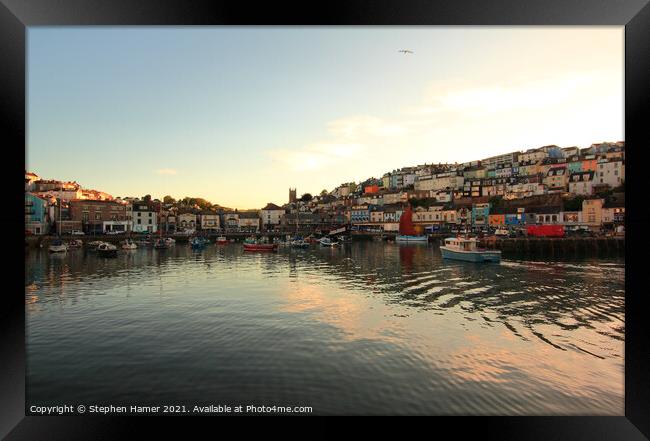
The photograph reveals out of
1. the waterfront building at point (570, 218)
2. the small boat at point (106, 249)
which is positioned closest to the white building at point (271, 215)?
the small boat at point (106, 249)

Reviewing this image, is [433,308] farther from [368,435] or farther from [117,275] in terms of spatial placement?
[117,275]

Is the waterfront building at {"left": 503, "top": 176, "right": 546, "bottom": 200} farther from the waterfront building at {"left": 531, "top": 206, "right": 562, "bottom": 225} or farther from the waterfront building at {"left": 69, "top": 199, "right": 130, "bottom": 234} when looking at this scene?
the waterfront building at {"left": 69, "top": 199, "right": 130, "bottom": 234}

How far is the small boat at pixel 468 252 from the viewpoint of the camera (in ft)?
76.7

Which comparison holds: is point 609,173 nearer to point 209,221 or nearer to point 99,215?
point 209,221

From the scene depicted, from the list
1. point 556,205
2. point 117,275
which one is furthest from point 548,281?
point 556,205

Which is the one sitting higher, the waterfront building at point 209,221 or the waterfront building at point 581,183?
the waterfront building at point 581,183

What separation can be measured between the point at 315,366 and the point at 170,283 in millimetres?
12225

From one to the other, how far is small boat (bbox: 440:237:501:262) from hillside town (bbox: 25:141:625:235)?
12026mm

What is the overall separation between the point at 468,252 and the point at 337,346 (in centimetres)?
1861

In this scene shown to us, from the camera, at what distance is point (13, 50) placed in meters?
3.56

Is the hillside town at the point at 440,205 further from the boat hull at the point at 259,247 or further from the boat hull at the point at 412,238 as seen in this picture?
the boat hull at the point at 259,247

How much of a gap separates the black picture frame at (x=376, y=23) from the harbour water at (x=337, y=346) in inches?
68.5

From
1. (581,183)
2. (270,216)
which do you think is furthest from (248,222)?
(581,183)

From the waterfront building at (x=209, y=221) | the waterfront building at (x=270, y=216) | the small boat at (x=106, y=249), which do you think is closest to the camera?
the small boat at (x=106, y=249)
